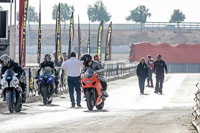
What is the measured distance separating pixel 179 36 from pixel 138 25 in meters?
16.0

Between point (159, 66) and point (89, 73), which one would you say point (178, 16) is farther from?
point (89, 73)

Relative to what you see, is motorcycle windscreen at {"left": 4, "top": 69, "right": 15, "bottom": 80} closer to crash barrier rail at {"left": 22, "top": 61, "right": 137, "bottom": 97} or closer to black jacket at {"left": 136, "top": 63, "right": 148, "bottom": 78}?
crash barrier rail at {"left": 22, "top": 61, "right": 137, "bottom": 97}

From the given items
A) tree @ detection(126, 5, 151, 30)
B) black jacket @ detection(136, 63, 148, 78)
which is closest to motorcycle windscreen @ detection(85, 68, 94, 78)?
black jacket @ detection(136, 63, 148, 78)

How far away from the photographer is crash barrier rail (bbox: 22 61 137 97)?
26125 mm

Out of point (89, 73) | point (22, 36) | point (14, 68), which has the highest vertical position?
point (22, 36)

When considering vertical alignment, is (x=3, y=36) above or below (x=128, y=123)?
above

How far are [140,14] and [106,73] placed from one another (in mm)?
148367

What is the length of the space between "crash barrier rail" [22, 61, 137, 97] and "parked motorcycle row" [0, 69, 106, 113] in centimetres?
166

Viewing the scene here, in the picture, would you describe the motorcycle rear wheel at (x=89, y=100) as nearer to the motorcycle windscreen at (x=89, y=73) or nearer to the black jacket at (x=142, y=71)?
the motorcycle windscreen at (x=89, y=73)

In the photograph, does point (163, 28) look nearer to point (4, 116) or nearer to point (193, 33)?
point (193, 33)

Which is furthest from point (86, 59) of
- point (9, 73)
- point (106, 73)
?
point (106, 73)

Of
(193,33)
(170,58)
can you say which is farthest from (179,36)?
(170,58)

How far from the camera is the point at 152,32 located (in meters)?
173

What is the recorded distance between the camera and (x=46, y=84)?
77.6 ft
